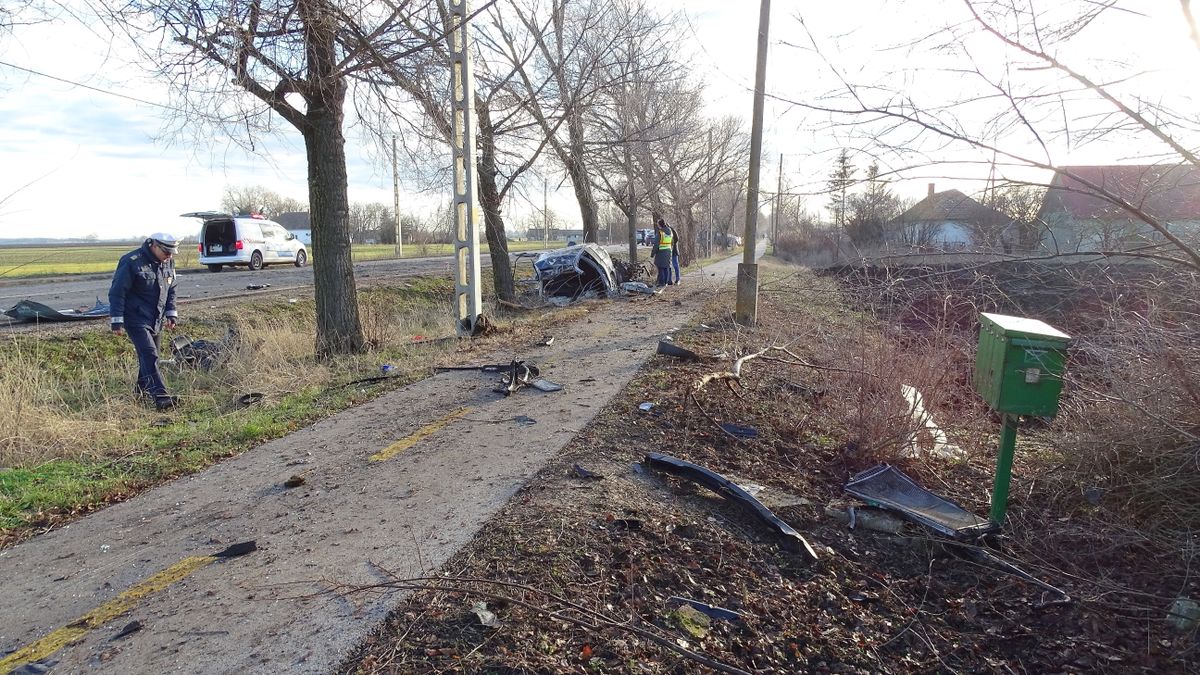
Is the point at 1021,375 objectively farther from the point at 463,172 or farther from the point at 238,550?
the point at 463,172

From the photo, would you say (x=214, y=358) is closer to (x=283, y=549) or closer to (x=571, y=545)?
(x=283, y=549)

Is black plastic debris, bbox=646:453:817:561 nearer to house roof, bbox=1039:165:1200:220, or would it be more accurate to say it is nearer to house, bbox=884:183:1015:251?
house, bbox=884:183:1015:251

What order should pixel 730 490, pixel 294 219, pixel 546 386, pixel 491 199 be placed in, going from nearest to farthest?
1. pixel 730 490
2. pixel 546 386
3. pixel 491 199
4. pixel 294 219

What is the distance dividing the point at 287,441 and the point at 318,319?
4144mm

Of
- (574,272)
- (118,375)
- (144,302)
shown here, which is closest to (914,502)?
(144,302)

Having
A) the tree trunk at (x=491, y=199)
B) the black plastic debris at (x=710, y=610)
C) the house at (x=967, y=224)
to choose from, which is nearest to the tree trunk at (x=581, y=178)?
the tree trunk at (x=491, y=199)

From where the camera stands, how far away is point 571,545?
338cm

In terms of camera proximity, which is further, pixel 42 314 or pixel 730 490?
pixel 42 314

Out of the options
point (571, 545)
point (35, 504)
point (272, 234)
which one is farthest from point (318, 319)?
point (272, 234)

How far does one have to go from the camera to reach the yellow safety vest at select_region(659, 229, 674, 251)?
17.8 m

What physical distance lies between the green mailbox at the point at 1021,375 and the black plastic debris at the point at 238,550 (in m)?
4.22

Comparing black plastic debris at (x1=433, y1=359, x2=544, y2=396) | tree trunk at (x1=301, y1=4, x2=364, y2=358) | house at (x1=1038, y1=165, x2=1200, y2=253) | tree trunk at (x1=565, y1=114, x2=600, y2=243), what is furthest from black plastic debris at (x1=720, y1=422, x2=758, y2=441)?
tree trunk at (x1=565, y1=114, x2=600, y2=243)

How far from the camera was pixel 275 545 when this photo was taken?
11.7 ft

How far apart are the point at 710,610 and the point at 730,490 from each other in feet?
4.05
